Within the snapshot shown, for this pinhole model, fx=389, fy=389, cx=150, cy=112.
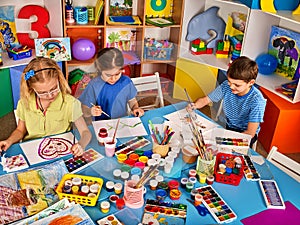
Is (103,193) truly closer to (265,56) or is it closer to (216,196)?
(216,196)

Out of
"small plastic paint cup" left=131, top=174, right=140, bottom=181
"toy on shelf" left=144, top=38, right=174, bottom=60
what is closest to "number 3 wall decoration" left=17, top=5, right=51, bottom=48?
"toy on shelf" left=144, top=38, right=174, bottom=60

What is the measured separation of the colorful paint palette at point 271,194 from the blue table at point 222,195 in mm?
16

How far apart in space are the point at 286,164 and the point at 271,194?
246mm

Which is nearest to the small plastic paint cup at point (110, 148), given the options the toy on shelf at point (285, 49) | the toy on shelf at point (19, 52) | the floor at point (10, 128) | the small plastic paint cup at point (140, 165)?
the small plastic paint cup at point (140, 165)

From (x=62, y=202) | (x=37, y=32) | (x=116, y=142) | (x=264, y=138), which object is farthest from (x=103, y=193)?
(x=37, y=32)

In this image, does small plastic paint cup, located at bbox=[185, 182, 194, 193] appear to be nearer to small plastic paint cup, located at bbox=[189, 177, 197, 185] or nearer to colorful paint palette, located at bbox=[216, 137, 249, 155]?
small plastic paint cup, located at bbox=[189, 177, 197, 185]

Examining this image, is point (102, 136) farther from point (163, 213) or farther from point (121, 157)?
point (163, 213)

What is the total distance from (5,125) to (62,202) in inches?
62.6

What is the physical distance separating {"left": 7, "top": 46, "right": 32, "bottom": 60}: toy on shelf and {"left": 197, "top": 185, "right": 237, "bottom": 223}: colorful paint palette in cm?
177

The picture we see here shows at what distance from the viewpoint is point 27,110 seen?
5.44 feet

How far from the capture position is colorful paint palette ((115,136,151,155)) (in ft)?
5.01

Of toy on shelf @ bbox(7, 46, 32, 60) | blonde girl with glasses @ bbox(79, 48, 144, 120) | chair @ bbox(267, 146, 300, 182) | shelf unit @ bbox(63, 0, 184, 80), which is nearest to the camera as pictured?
chair @ bbox(267, 146, 300, 182)

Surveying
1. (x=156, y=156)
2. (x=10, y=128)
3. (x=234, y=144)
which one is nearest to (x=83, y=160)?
(x=156, y=156)

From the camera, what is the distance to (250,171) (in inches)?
58.1
